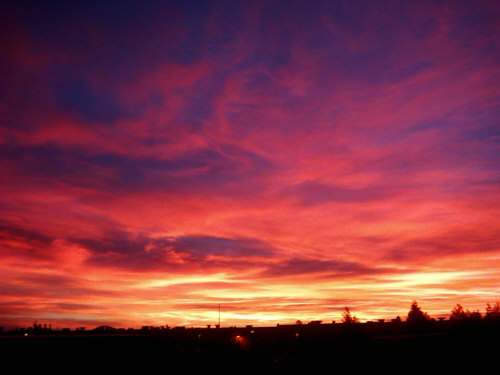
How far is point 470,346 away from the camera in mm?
27547

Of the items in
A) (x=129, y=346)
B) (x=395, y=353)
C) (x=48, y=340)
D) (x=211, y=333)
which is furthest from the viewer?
(x=211, y=333)

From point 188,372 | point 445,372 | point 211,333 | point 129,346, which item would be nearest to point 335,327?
point 211,333

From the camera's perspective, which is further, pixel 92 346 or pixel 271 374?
pixel 92 346

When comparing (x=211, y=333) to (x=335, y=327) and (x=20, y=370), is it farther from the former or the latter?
(x=20, y=370)

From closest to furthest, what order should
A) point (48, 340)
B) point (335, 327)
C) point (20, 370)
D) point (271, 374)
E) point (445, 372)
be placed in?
point (445, 372) → point (271, 374) → point (20, 370) → point (48, 340) → point (335, 327)

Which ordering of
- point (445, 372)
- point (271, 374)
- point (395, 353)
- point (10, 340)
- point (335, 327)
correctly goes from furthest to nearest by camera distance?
1. point (335, 327)
2. point (10, 340)
3. point (271, 374)
4. point (395, 353)
5. point (445, 372)

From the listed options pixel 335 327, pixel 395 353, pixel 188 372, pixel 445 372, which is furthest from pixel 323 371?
pixel 335 327

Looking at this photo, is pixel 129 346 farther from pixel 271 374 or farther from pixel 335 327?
pixel 335 327

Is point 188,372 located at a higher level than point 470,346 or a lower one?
lower

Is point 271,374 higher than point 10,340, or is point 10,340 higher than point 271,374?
point 10,340

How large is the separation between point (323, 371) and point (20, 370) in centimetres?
2679

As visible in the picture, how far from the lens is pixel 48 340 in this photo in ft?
144

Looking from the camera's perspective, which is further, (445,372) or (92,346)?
(92,346)

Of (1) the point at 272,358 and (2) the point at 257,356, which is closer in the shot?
(1) the point at 272,358
